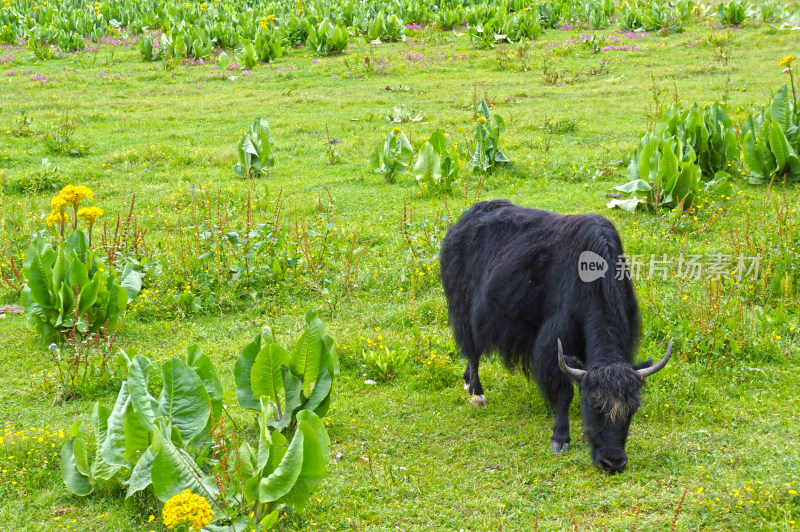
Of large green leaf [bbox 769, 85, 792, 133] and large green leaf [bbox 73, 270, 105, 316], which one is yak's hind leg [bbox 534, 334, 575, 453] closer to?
large green leaf [bbox 73, 270, 105, 316]

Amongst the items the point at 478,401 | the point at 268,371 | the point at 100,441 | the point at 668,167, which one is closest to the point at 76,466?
the point at 100,441

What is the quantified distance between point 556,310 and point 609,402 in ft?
2.94

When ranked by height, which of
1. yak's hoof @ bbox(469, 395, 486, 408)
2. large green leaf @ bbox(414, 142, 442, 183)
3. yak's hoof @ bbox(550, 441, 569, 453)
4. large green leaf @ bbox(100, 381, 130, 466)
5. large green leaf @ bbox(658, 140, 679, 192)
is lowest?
yak's hoof @ bbox(469, 395, 486, 408)

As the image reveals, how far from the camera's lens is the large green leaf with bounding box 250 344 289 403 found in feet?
16.1

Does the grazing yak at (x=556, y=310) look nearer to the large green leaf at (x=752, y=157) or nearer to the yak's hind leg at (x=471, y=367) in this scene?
the yak's hind leg at (x=471, y=367)

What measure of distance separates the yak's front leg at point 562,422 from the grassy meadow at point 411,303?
15 centimetres

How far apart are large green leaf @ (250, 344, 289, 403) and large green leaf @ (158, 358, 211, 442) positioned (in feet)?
1.72

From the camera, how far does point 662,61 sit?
18062 mm

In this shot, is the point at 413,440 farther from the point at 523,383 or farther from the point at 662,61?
the point at 662,61

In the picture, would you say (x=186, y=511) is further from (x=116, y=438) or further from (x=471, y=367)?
(x=471, y=367)

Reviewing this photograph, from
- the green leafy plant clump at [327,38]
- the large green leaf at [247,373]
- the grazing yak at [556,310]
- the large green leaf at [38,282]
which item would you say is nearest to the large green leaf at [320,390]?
the large green leaf at [247,373]

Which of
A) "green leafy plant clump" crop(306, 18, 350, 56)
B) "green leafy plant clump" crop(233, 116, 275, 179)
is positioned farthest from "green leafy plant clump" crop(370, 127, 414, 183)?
"green leafy plant clump" crop(306, 18, 350, 56)

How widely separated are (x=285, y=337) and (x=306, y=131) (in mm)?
7914

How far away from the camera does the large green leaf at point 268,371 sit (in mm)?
4910
